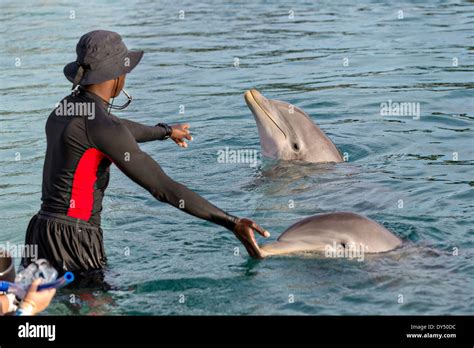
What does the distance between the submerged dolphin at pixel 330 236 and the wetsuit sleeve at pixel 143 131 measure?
1352 mm

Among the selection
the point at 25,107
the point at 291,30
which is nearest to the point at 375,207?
the point at 25,107

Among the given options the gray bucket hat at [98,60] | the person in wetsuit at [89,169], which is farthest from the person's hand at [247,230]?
the gray bucket hat at [98,60]

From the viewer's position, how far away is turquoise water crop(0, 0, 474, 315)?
265 inches

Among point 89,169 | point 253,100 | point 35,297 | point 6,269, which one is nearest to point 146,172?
point 89,169

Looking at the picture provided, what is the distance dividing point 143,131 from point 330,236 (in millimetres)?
1734

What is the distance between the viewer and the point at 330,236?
704cm

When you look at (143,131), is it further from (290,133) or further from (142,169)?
(290,133)

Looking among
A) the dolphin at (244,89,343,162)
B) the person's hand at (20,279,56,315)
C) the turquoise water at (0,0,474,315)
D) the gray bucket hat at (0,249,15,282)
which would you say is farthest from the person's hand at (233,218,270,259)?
the dolphin at (244,89,343,162)

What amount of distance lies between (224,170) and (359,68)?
624 cm

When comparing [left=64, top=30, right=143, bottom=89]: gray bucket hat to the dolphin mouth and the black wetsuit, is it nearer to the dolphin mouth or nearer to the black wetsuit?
the black wetsuit

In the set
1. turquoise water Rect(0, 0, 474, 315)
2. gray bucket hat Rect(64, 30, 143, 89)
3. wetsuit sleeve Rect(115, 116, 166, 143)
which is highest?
gray bucket hat Rect(64, 30, 143, 89)

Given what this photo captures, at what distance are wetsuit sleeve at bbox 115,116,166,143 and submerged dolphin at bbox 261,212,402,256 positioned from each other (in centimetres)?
135

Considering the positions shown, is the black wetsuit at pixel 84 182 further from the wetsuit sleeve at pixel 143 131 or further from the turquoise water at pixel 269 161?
the wetsuit sleeve at pixel 143 131

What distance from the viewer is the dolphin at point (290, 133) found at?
10156 mm
